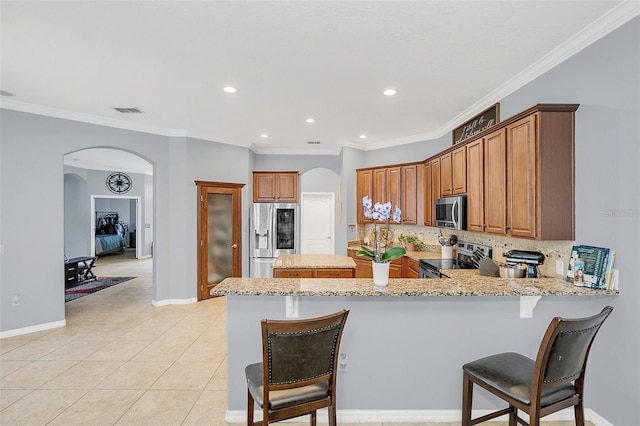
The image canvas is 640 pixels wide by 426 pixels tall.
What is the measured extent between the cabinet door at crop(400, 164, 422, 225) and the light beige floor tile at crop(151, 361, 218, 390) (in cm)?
352

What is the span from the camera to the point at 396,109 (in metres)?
4.21

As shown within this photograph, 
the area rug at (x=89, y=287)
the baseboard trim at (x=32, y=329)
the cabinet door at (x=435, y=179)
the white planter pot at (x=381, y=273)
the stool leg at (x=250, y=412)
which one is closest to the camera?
the stool leg at (x=250, y=412)

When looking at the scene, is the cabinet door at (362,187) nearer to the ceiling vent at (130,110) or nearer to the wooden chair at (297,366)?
the ceiling vent at (130,110)

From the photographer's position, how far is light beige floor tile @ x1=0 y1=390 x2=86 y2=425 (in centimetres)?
242

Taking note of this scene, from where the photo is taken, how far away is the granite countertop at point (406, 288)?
212cm

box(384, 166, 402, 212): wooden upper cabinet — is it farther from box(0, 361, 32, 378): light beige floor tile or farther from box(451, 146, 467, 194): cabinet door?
box(0, 361, 32, 378): light beige floor tile

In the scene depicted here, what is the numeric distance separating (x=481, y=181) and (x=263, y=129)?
3295 millimetres

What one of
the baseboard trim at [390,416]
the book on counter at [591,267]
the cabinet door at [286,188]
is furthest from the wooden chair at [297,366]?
the cabinet door at [286,188]

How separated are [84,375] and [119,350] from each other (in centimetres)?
56

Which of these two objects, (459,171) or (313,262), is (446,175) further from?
(313,262)

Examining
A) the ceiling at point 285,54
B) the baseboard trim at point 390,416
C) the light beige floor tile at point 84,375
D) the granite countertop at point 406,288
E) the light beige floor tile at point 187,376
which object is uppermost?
the ceiling at point 285,54

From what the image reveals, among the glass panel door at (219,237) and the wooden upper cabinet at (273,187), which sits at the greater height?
the wooden upper cabinet at (273,187)

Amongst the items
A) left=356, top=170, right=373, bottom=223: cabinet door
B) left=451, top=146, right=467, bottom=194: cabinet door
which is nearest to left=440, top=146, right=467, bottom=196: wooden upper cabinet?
left=451, top=146, right=467, bottom=194: cabinet door

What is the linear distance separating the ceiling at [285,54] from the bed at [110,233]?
25.9ft
